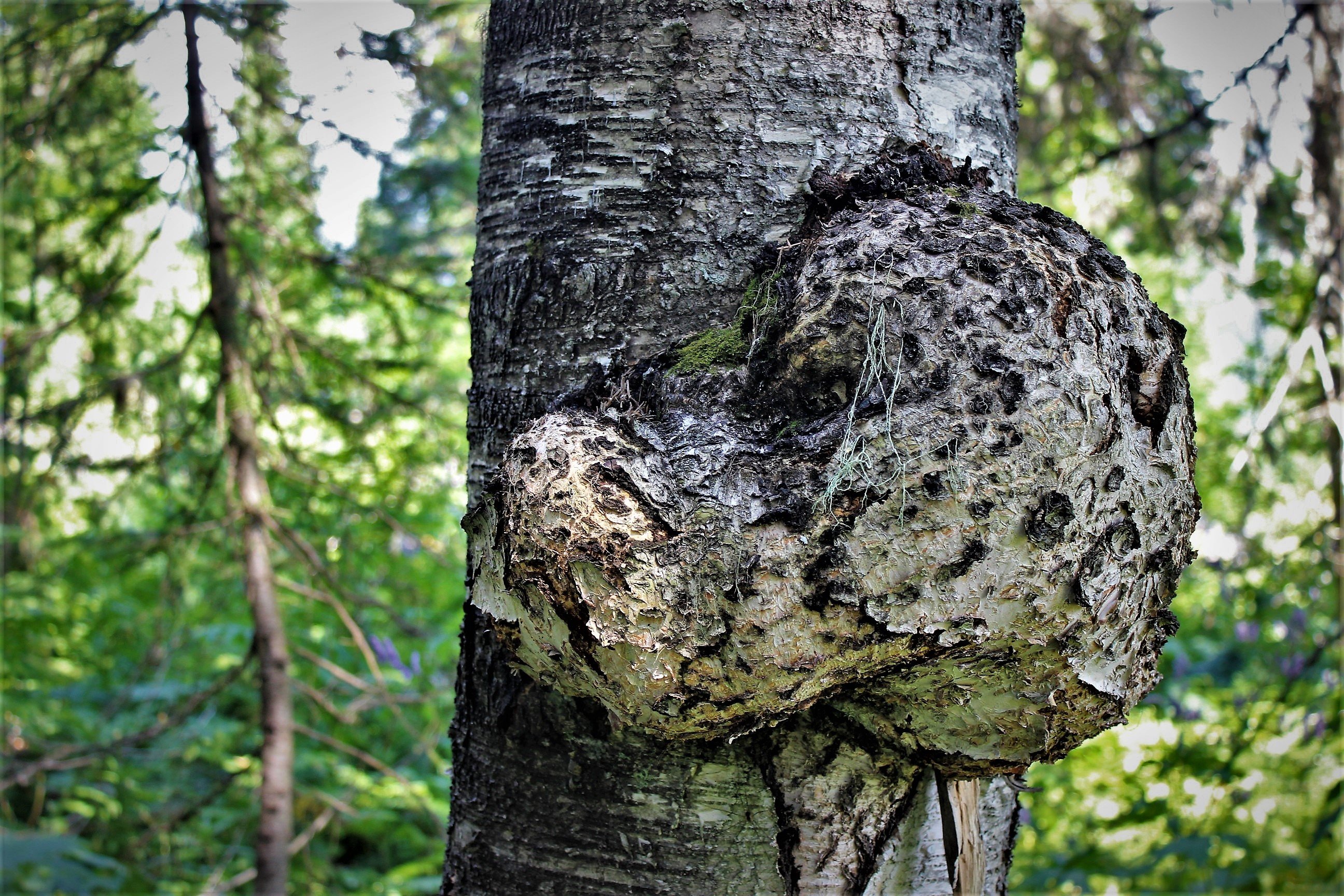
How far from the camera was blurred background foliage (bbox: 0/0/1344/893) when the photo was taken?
9.34ft

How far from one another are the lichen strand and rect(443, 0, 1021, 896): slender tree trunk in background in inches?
A: 4.6

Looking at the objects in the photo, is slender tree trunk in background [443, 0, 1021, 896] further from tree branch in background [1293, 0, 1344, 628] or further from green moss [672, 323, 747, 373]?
tree branch in background [1293, 0, 1344, 628]

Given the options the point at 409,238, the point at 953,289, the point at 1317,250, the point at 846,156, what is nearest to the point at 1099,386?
the point at 953,289

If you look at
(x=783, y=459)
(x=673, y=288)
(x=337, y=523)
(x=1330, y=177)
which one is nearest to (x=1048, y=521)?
(x=783, y=459)

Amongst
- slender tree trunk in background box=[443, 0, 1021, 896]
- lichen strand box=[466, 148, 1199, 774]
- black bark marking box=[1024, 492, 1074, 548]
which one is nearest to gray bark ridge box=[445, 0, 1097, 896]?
slender tree trunk in background box=[443, 0, 1021, 896]

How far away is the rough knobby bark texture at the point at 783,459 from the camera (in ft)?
2.68

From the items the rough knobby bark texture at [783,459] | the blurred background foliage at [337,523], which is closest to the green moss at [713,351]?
the rough knobby bark texture at [783,459]

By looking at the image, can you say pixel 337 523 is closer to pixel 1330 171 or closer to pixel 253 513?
pixel 253 513

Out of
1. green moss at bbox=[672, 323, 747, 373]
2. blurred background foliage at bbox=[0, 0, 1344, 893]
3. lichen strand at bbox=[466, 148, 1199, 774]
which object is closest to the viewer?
lichen strand at bbox=[466, 148, 1199, 774]

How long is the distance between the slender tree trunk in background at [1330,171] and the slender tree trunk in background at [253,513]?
3170 millimetres

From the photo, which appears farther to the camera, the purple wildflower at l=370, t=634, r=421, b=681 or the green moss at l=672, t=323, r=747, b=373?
the purple wildflower at l=370, t=634, r=421, b=681

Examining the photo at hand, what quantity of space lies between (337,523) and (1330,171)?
11.3ft

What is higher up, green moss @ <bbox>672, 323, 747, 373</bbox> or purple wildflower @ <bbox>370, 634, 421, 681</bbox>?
green moss @ <bbox>672, 323, 747, 373</bbox>

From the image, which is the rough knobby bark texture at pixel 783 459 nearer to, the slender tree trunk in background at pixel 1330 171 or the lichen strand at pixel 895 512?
the lichen strand at pixel 895 512
